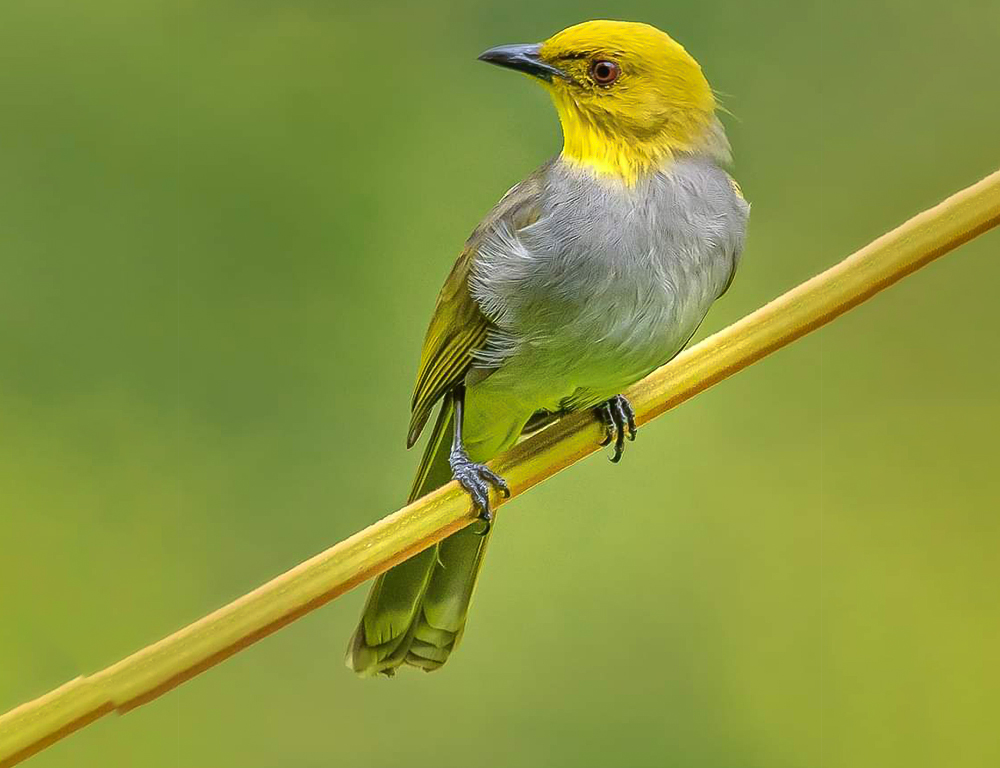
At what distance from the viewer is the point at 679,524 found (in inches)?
99.7

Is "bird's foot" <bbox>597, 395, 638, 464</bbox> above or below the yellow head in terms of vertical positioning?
below

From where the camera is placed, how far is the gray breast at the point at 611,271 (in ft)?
5.84

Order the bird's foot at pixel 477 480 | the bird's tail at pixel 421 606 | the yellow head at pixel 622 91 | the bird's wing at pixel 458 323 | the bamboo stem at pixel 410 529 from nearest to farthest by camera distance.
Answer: the bamboo stem at pixel 410 529
the bird's foot at pixel 477 480
the yellow head at pixel 622 91
the bird's wing at pixel 458 323
the bird's tail at pixel 421 606

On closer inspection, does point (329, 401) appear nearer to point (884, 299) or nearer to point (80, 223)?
point (80, 223)

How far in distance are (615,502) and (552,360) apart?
0.68 meters

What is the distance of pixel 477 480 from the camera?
6.15ft

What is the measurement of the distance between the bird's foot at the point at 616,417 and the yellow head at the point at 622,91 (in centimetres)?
39

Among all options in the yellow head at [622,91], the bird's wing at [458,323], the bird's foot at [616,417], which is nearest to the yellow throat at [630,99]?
the yellow head at [622,91]

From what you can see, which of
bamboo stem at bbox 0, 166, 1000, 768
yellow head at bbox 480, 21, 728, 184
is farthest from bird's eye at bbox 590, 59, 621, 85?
bamboo stem at bbox 0, 166, 1000, 768

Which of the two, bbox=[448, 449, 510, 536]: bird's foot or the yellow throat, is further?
the yellow throat

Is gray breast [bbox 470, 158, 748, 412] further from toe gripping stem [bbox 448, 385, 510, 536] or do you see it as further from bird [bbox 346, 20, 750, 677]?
toe gripping stem [bbox 448, 385, 510, 536]

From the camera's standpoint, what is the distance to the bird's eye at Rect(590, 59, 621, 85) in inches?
71.1

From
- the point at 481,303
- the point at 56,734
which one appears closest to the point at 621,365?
the point at 481,303

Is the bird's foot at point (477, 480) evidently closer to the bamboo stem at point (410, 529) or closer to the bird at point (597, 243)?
the bird at point (597, 243)
